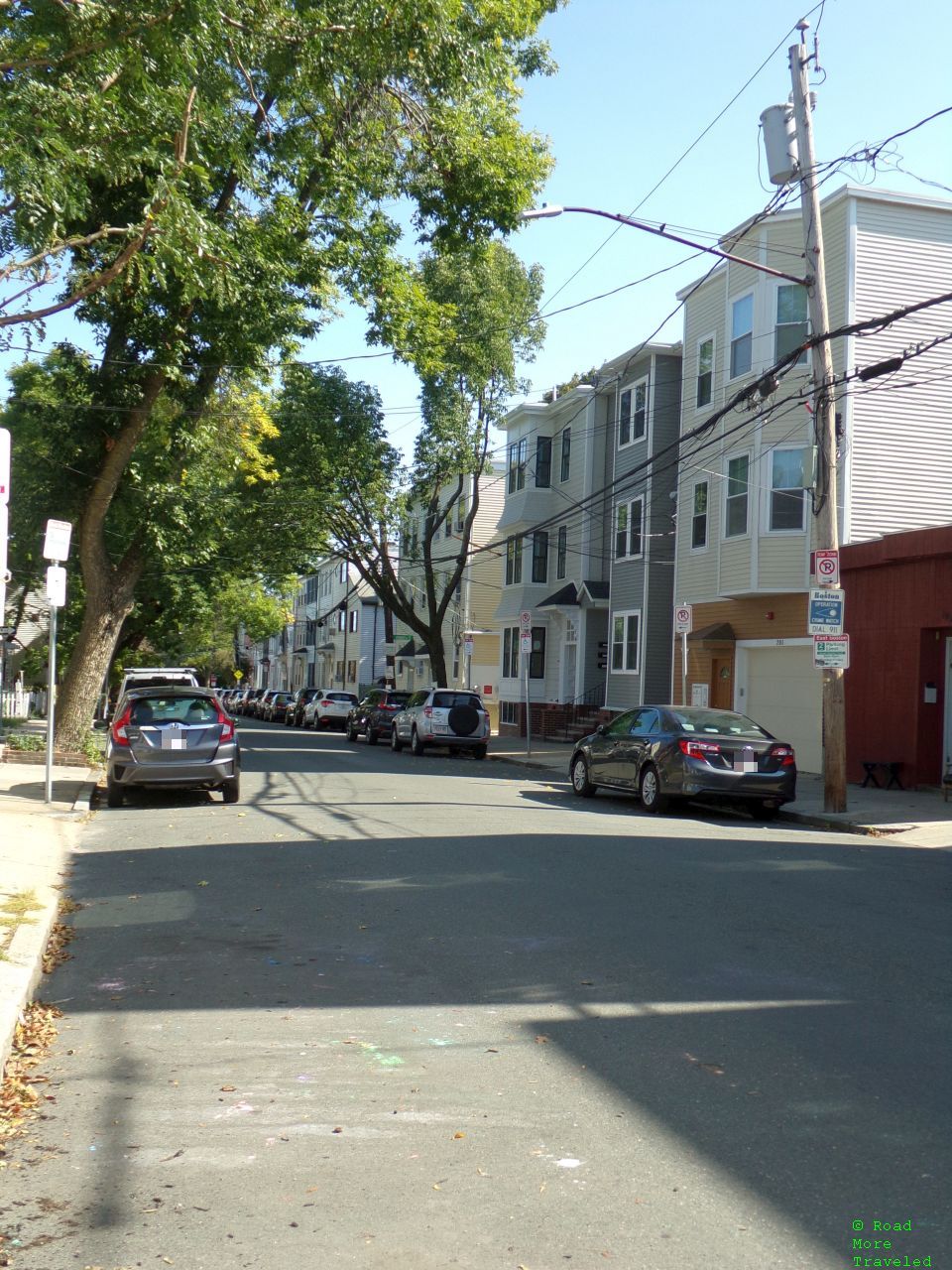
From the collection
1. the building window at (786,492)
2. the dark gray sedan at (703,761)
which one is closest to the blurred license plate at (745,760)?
the dark gray sedan at (703,761)

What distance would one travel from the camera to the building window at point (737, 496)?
2547 centimetres

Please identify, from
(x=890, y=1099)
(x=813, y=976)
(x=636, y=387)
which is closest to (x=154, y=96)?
(x=813, y=976)

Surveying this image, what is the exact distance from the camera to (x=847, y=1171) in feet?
14.1

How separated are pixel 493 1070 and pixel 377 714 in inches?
1154

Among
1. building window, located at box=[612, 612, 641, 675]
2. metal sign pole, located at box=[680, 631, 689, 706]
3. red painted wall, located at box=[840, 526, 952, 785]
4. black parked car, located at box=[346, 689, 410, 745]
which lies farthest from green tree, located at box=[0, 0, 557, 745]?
building window, located at box=[612, 612, 641, 675]

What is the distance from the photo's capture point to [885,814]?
16.4 metres

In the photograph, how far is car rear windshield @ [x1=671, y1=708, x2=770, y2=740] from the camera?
1631 centimetres

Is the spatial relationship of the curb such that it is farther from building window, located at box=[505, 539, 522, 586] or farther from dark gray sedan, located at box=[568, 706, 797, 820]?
building window, located at box=[505, 539, 522, 586]

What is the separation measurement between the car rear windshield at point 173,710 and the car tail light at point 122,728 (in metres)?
0.06

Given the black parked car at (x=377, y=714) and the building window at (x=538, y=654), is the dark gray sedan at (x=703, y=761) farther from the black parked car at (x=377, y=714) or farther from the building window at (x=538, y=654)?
the building window at (x=538, y=654)

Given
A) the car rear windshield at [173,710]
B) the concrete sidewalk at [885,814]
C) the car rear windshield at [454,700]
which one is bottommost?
the concrete sidewalk at [885,814]

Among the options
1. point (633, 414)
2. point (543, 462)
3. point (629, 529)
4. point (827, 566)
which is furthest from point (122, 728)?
point (543, 462)

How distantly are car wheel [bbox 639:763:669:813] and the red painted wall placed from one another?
20.4 ft

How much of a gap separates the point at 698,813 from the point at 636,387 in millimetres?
19133
